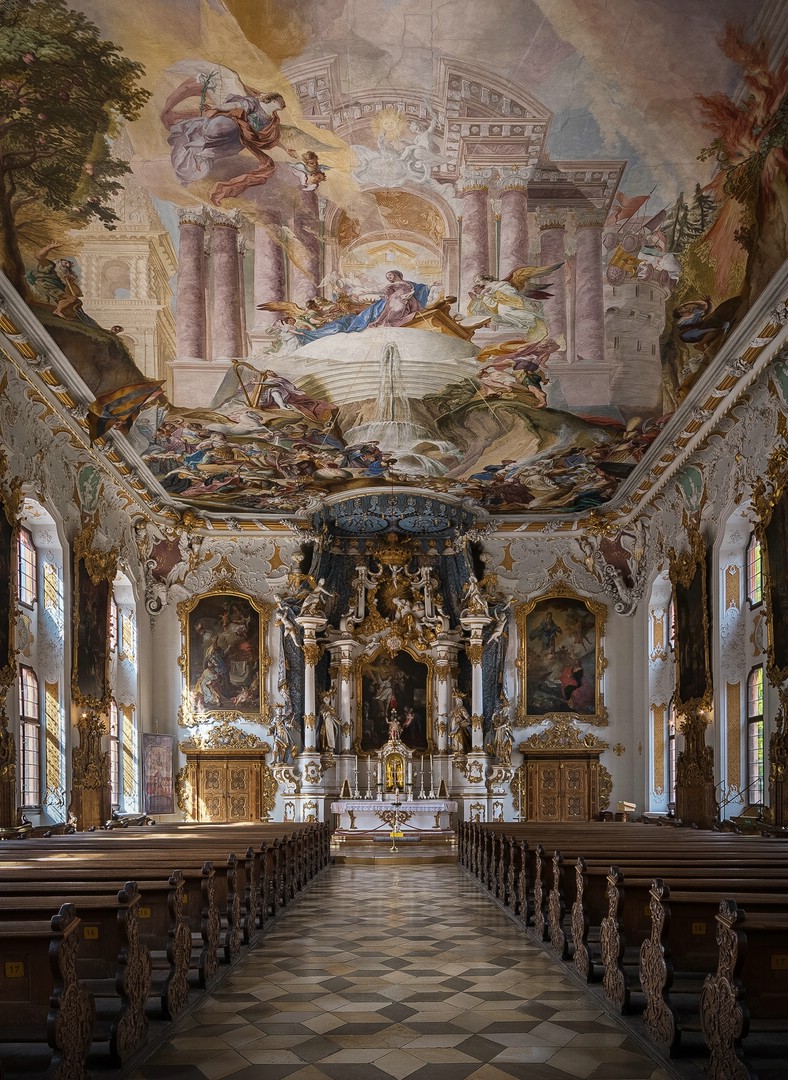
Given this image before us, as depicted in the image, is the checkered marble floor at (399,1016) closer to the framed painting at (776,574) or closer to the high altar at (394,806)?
the framed painting at (776,574)

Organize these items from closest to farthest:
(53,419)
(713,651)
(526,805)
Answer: (53,419)
(713,651)
(526,805)

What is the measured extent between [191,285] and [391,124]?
4126mm

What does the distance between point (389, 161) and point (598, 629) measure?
54.1ft

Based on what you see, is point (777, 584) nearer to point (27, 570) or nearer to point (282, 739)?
point (27, 570)

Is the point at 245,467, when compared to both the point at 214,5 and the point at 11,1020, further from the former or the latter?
→ the point at 11,1020

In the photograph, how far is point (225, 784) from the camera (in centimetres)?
2561

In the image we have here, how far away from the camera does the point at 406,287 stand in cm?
1463

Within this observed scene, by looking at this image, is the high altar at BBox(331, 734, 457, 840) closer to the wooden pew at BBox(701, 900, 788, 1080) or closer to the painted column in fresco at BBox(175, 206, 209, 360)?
the painted column in fresco at BBox(175, 206, 209, 360)

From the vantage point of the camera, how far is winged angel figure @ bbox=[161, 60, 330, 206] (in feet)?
35.4

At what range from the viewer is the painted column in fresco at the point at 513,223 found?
12.6 meters

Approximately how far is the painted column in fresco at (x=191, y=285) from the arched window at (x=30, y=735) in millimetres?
6188

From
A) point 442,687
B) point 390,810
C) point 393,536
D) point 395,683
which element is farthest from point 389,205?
point 395,683

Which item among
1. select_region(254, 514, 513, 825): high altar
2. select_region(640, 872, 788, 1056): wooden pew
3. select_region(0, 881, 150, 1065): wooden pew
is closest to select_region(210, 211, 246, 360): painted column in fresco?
select_region(0, 881, 150, 1065): wooden pew

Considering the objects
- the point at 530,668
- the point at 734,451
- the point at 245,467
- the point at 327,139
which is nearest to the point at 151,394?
the point at 245,467
